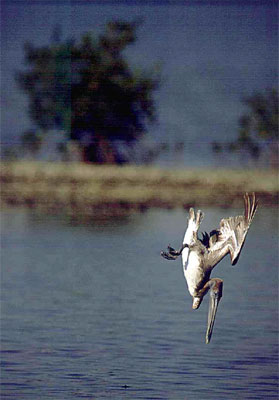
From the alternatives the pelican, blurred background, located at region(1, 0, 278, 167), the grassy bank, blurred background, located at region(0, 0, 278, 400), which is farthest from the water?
blurred background, located at region(1, 0, 278, 167)

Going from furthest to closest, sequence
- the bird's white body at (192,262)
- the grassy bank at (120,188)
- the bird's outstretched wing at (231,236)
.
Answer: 1. the grassy bank at (120,188)
2. the bird's outstretched wing at (231,236)
3. the bird's white body at (192,262)

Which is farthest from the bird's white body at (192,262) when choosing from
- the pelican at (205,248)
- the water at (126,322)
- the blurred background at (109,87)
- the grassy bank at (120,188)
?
the blurred background at (109,87)

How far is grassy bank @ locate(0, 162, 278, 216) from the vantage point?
3092cm

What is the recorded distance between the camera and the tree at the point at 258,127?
142 feet

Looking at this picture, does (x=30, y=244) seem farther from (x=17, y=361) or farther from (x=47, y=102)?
(x=47, y=102)

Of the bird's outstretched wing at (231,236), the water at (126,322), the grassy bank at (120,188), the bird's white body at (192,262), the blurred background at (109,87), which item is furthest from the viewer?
the blurred background at (109,87)

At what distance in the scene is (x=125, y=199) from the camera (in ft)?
104

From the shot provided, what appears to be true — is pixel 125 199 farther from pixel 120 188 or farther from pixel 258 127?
pixel 258 127

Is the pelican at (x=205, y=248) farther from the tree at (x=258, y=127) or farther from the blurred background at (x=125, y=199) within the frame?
the tree at (x=258, y=127)

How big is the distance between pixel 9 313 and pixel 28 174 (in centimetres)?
1765

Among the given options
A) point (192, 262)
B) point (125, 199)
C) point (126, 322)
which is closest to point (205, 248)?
point (192, 262)

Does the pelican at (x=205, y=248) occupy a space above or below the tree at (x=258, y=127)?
above

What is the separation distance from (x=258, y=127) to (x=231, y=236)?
125 ft

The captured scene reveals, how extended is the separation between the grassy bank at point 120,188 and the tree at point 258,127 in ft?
25.3
